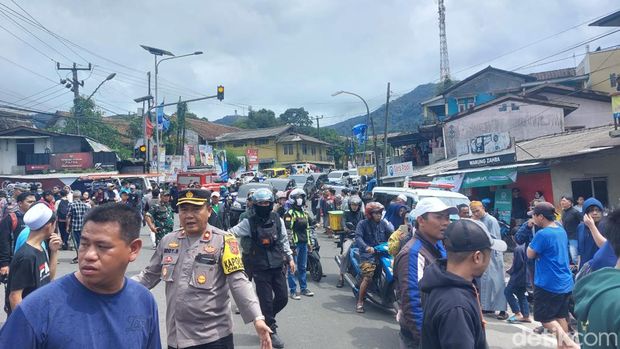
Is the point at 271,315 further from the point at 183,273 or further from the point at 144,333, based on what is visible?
the point at 144,333

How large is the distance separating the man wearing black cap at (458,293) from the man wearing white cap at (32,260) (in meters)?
3.24

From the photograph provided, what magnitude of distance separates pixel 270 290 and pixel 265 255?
45 centimetres

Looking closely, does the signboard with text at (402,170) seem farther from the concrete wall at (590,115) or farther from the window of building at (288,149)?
the window of building at (288,149)

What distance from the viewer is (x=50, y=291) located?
192 centimetres

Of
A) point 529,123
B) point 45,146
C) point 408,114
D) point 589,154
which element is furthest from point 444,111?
point 408,114

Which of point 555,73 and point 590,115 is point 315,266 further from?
point 555,73

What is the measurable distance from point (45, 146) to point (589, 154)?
34599 millimetres

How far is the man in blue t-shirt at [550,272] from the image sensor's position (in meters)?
5.21

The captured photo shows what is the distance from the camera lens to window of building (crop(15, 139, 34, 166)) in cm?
3419

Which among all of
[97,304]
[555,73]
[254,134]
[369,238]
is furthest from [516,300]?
[254,134]

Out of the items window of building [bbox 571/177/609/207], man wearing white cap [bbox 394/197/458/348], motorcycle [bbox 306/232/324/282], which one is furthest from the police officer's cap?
window of building [bbox 571/177/609/207]

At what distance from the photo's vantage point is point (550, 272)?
17.1 feet

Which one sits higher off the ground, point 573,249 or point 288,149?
point 288,149

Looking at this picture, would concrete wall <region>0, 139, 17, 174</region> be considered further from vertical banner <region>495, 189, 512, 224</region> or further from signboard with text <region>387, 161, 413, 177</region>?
vertical banner <region>495, 189, 512, 224</region>
